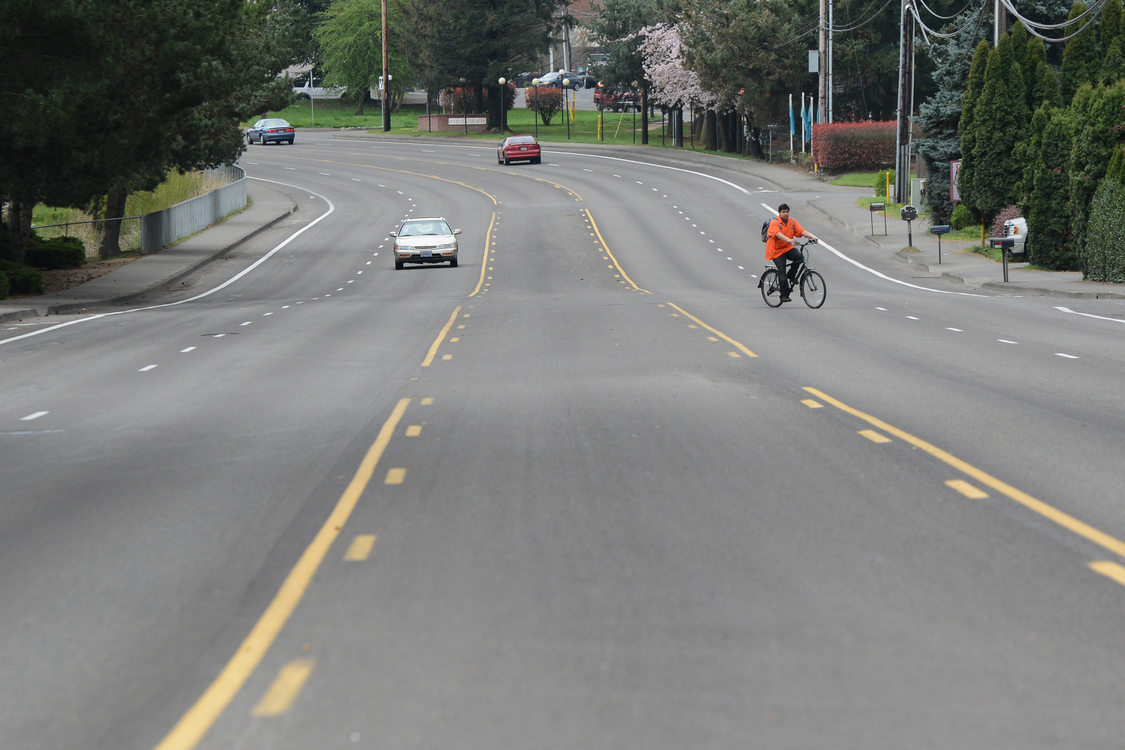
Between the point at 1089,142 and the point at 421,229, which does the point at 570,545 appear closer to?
the point at 1089,142

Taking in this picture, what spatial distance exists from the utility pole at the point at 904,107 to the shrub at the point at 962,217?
4.31 m

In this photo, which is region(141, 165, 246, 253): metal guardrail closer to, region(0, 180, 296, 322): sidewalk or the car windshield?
region(0, 180, 296, 322): sidewalk

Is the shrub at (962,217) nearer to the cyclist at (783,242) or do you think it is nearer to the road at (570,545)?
the cyclist at (783,242)

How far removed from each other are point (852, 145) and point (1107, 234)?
3680 cm

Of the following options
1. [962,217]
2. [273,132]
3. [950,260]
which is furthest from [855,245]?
[273,132]

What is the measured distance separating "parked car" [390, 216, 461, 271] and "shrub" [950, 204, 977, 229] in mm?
17488

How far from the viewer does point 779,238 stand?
2281 cm

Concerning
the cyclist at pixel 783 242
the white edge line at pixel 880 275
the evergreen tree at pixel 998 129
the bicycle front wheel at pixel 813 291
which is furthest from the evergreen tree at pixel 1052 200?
the cyclist at pixel 783 242

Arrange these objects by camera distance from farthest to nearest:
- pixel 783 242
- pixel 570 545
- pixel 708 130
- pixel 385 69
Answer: pixel 385 69
pixel 708 130
pixel 783 242
pixel 570 545

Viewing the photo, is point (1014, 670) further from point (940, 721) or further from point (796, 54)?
point (796, 54)

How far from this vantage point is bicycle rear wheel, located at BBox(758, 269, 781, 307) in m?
24.0

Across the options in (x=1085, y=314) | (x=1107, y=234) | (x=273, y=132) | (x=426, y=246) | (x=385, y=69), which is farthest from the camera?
(x=385, y=69)

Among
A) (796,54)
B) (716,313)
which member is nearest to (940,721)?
(716,313)

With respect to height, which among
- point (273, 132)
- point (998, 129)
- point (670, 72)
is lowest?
point (998, 129)
